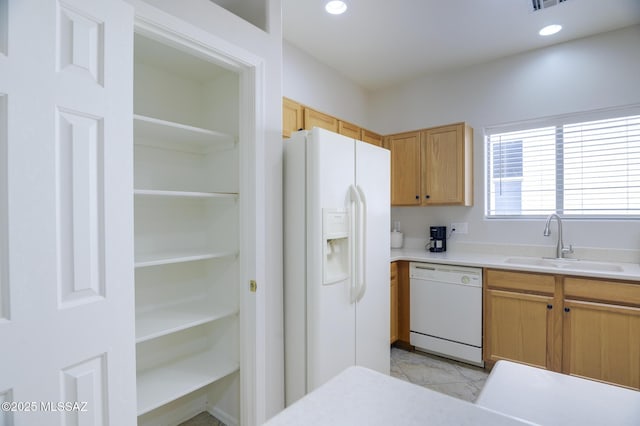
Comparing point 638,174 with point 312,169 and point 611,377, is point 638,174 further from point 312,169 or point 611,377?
point 312,169

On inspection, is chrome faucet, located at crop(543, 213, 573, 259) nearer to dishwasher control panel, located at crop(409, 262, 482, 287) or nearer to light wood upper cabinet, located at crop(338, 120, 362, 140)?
dishwasher control panel, located at crop(409, 262, 482, 287)

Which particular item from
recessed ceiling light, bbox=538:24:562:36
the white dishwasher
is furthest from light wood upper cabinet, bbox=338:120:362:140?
recessed ceiling light, bbox=538:24:562:36

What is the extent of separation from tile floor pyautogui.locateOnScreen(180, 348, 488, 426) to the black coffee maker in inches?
41.3

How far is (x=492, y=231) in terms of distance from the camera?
3164 mm

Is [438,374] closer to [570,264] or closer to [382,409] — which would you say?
[570,264]

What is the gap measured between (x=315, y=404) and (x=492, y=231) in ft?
10.00

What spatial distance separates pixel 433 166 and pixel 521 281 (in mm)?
1317

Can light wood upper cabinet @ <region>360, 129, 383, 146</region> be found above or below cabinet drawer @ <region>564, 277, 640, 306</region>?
above

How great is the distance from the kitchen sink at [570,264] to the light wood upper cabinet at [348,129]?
6.00ft

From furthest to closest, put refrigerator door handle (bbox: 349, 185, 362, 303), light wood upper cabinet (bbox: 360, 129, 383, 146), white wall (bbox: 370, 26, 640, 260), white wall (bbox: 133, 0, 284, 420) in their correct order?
light wood upper cabinet (bbox: 360, 129, 383, 146), white wall (bbox: 370, 26, 640, 260), refrigerator door handle (bbox: 349, 185, 362, 303), white wall (bbox: 133, 0, 284, 420)

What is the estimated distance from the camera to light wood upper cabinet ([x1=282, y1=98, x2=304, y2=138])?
8.10 ft

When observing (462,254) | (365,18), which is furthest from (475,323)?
(365,18)

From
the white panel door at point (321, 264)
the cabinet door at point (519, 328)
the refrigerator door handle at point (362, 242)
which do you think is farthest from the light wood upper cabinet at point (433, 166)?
the white panel door at point (321, 264)

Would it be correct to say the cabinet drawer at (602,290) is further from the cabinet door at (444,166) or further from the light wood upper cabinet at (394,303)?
the light wood upper cabinet at (394,303)
